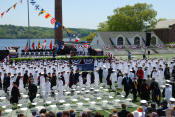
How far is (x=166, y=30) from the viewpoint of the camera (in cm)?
6781

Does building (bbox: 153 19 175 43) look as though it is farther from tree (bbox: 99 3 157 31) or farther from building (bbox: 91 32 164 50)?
building (bbox: 91 32 164 50)

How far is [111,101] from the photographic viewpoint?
1198cm

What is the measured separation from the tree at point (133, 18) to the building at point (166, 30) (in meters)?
4.48

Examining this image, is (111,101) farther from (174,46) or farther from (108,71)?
(174,46)

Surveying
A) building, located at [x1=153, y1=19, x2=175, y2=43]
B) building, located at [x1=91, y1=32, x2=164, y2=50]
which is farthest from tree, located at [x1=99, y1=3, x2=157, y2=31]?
building, located at [x1=91, y1=32, x2=164, y2=50]

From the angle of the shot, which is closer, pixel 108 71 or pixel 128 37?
pixel 108 71

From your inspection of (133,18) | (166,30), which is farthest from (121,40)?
(166,30)

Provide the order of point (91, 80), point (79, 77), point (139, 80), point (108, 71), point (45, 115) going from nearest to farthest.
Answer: point (45, 115) < point (139, 80) < point (79, 77) < point (91, 80) < point (108, 71)

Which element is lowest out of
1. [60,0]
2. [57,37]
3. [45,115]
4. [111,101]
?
[111,101]

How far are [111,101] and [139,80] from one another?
207 cm

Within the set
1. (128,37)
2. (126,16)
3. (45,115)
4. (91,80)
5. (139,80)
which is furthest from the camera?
(126,16)

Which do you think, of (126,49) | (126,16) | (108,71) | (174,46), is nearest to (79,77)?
(108,71)

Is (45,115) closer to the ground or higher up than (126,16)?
closer to the ground

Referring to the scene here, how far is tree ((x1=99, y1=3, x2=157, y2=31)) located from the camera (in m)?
64.4
